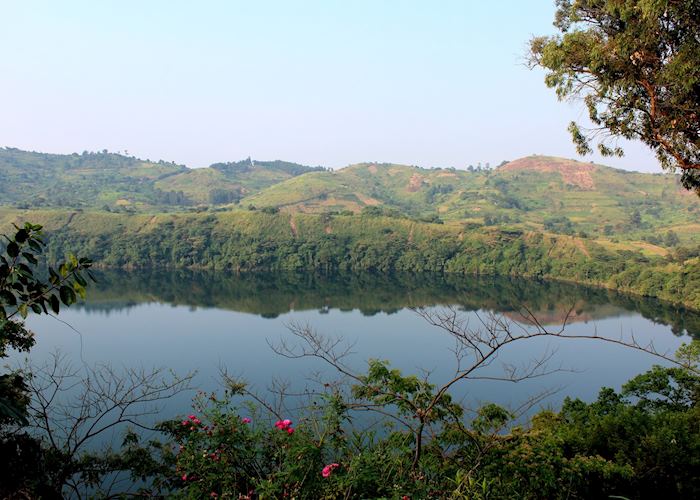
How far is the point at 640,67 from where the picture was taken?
7457 millimetres

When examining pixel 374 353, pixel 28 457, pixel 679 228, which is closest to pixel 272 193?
pixel 679 228

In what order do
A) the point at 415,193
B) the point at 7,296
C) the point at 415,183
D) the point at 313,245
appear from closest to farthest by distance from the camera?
the point at 7,296 < the point at 313,245 < the point at 415,193 < the point at 415,183

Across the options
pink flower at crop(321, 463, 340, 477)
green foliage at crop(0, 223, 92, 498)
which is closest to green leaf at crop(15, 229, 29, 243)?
green foliage at crop(0, 223, 92, 498)

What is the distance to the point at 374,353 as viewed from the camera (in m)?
34.9

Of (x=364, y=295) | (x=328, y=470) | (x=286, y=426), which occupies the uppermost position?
(x=286, y=426)

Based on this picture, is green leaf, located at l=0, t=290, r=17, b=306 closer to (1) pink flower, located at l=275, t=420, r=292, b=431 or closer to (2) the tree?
(1) pink flower, located at l=275, t=420, r=292, b=431

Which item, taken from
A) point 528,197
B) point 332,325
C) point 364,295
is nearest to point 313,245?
point 364,295

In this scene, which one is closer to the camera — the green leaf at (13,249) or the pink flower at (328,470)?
the green leaf at (13,249)

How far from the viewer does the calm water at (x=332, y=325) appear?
31375 mm

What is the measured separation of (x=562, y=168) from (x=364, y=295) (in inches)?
5000

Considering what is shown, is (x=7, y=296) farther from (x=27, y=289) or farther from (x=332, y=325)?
(x=332, y=325)

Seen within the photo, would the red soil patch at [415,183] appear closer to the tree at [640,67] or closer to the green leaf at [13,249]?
the tree at [640,67]

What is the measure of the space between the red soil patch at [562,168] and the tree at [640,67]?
152091mm

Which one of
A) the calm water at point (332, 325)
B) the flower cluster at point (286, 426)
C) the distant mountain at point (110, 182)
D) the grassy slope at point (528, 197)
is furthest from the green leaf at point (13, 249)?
the distant mountain at point (110, 182)
